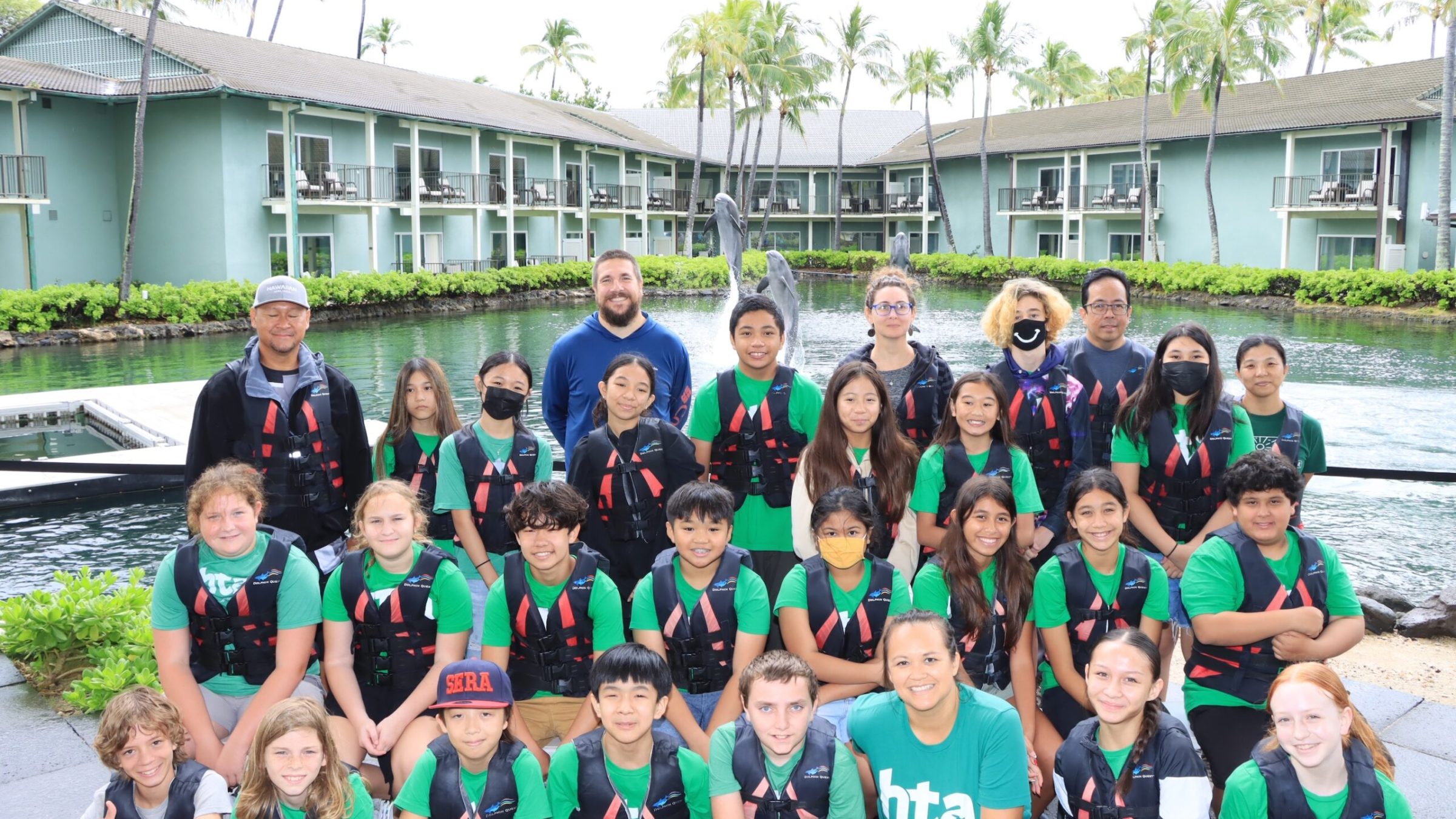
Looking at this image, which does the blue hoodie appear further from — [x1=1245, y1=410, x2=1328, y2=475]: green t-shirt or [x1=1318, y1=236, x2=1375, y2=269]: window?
[x1=1318, y1=236, x2=1375, y2=269]: window

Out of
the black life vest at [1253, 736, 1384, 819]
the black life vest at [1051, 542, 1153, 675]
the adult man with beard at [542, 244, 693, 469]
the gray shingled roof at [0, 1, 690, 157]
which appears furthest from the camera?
the gray shingled roof at [0, 1, 690, 157]

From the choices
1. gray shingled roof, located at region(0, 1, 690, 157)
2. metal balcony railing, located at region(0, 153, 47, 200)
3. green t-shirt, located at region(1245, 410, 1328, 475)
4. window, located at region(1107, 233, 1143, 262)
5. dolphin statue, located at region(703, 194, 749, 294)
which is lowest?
green t-shirt, located at region(1245, 410, 1328, 475)

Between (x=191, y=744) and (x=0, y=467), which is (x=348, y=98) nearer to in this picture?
(x=0, y=467)

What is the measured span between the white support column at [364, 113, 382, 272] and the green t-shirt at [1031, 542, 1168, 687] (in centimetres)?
3053

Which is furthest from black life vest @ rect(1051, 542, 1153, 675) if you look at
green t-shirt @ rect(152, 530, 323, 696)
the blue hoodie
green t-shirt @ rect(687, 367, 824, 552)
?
green t-shirt @ rect(152, 530, 323, 696)

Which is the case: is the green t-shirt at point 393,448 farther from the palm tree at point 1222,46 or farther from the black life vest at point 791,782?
the palm tree at point 1222,46

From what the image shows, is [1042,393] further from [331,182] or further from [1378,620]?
[331,182]

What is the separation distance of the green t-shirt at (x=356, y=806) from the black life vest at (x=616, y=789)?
26.1 inches

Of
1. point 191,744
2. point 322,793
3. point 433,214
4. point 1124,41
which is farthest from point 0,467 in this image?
point 1124,41

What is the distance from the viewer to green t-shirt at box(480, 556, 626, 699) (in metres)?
4.32

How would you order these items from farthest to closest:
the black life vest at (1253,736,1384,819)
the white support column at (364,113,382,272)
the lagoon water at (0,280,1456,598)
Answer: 1. the white support column at (364,113,382,272)
2. the lagoon water at (0,280,1456,598)
3. the black life vest at (1253,736,1384,819)

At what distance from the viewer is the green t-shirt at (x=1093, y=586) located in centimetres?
427

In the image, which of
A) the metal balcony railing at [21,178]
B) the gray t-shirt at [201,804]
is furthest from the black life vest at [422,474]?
the metal balcony railing at [21,178]

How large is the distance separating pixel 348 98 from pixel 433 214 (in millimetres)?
5851
